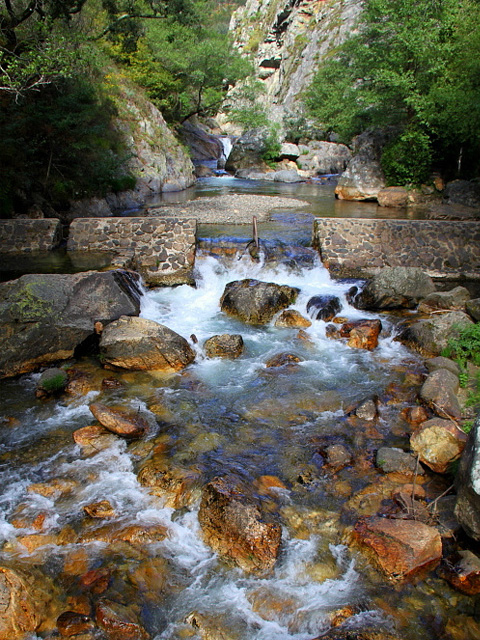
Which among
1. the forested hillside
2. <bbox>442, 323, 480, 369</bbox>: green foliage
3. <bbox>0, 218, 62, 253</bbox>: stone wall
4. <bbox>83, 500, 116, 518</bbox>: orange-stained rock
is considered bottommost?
<bbox>83, 500, 116, 518</bbox>: orange-stained rock

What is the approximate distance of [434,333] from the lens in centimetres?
806

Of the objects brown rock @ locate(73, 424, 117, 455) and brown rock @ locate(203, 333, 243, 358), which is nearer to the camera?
brown rock @ locate(73, 424, 117, 455)

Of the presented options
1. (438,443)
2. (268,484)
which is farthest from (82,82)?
(438,443)

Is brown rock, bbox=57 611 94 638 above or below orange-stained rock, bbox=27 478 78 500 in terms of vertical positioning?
above

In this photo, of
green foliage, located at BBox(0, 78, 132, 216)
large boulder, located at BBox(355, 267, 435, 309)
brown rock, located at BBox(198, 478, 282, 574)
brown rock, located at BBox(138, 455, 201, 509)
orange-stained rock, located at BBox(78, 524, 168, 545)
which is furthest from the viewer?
green foliage, located at BBox(0, 78, 132, 216)

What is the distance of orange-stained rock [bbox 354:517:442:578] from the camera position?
3820 millimetres

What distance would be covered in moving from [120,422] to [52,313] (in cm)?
318

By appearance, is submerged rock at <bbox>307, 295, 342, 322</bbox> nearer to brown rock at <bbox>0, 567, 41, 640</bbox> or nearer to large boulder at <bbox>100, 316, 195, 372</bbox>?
large boulder at <bbox>100, 316, 195, 372</bbox>

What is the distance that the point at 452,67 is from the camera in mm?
18688

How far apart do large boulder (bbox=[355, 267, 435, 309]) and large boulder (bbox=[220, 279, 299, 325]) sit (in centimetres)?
168

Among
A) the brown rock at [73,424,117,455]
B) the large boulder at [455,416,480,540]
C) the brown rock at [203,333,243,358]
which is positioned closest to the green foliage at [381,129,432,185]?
the brown rock at [203,333,243,358]

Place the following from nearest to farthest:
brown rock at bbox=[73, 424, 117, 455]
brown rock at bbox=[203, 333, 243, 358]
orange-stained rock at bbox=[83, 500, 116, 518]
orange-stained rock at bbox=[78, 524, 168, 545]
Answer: orange-stained rock at bbox=[78, 524, 168, 545]
orange-stained rock at bbox=[83, 500, 116, 518]
brown rock at bbox=[73, 424, 117, 455]
brown rock at bbox=[203, 333, 243, 358]

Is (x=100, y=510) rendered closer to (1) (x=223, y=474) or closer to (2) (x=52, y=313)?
(1) (x=223, y=474)

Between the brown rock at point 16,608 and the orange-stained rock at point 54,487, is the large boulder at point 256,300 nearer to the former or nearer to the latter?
the orange-stained rock at point 54,487
